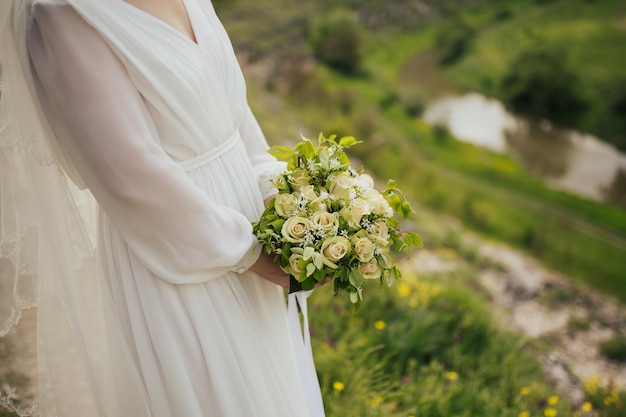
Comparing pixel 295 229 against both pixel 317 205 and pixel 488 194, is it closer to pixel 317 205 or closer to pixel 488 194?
pixel 317 205

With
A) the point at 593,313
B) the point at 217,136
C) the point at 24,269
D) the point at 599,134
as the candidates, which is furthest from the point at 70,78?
the point at 599,134

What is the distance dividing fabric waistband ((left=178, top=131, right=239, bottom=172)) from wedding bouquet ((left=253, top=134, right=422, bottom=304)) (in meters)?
0.18

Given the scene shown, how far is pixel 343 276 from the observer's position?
1592 millimetres

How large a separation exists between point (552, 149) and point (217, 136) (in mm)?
17991

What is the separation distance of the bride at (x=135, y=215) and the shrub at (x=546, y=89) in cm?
2059

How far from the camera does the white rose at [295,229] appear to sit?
154 centimetres

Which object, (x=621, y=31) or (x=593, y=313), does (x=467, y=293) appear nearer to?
(x=593, y=313)

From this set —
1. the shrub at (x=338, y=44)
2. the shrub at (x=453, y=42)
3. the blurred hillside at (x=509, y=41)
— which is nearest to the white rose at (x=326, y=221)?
the blurred hillside at (x=509, y=41)

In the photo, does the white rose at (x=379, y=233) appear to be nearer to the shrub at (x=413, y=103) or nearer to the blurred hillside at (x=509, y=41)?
the blurred hillside at (x=509, y=41)

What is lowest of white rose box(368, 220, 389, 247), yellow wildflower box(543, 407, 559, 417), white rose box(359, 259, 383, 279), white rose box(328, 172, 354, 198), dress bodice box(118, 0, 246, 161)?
yellow wildflower box(543, 407, 559, 417)

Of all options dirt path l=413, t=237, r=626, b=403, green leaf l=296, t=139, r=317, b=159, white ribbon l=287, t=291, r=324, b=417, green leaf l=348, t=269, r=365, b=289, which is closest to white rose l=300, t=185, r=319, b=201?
green leaf l=296, t=139, r=317, b=159

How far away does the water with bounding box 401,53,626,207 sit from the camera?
15188 millimetres

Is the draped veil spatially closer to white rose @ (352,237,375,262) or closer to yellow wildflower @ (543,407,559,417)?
white rose @ (352,237,375,262)

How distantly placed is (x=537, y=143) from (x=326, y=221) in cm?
1828
